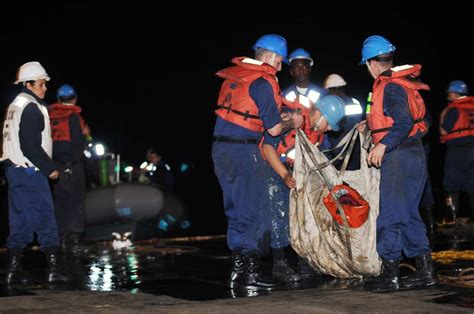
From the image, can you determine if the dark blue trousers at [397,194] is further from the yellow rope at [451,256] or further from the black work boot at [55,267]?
the black work boot at [55,267]

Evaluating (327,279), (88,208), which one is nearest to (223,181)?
(327,279)

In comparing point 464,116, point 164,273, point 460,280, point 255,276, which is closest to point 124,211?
point 464,116

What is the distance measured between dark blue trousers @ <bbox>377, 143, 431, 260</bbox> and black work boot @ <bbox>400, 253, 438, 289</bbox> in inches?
2.4

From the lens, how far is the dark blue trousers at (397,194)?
6488mm

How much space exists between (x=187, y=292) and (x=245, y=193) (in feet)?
3.20

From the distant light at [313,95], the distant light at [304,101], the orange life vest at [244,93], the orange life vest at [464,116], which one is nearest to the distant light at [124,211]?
the orange life vest at [464,116]

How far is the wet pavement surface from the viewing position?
18.0 feet

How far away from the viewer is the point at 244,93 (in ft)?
22.7

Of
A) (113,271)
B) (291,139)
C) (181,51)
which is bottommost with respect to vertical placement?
(113,271)

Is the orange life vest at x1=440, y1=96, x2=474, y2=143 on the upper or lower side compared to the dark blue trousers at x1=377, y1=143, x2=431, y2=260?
upper

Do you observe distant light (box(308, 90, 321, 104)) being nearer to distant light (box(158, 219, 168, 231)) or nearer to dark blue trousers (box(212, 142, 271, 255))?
dark blue trousers (box(212, 142, 271, 255))

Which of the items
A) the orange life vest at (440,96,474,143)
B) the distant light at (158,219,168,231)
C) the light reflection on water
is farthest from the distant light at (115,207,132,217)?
the orange life vest at (440,96,474,143)

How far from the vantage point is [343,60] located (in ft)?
80.0

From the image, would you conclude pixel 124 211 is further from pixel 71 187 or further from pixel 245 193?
pixel 245 193
